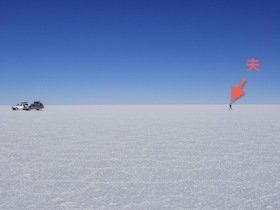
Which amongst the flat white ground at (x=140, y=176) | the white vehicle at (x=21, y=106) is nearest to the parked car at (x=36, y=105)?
the white vehicle at (x=21, y=106)

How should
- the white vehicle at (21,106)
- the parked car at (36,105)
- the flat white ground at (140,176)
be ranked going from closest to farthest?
the flat white ground at (140,176) < the parked car at (36,105) < the white vehicle at (21,106)

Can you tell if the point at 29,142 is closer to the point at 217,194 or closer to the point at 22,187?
the point at 22,187

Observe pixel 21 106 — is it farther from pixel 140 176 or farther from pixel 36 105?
pixel 140 176

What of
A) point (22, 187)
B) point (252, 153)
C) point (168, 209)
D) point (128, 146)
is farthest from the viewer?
point (128, 146)

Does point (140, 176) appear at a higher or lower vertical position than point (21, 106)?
lower

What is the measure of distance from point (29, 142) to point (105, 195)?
6797 mm

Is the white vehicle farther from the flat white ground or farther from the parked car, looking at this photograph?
the flat white ground

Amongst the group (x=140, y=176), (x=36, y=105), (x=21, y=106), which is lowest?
(x=140, y=176)

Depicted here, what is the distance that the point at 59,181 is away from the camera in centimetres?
551

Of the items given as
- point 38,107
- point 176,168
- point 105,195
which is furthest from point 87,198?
point 38,107

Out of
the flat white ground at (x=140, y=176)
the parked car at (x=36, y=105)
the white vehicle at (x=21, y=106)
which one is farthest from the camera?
the white vehicle at (x=21, y=106)

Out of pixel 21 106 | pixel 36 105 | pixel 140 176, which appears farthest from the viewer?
pixel 21 106

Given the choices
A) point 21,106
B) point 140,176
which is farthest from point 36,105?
point 140,176

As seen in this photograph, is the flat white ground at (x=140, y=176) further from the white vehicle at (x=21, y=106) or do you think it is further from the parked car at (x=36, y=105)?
the white vehicle at (x=21, y=106)
